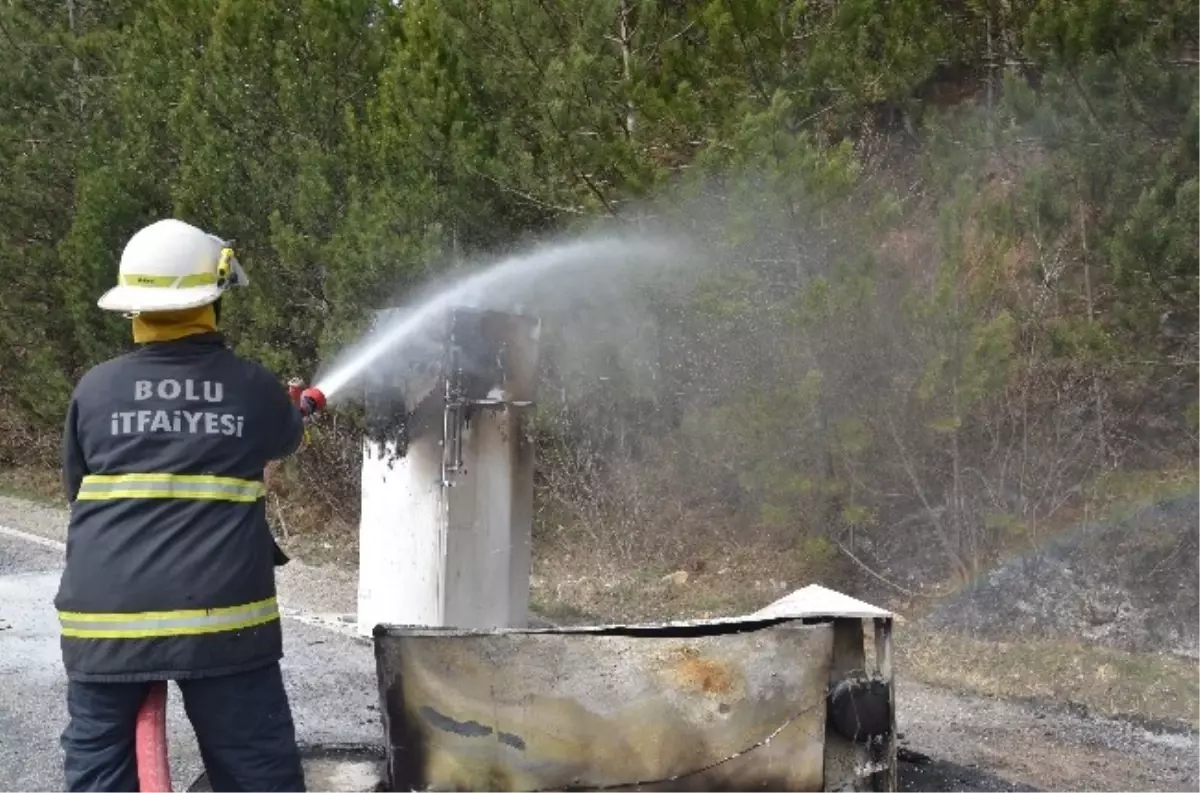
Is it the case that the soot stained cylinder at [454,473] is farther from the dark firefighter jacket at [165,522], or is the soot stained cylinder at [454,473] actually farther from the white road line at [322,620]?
the dark firefighter jacket at [165,522]

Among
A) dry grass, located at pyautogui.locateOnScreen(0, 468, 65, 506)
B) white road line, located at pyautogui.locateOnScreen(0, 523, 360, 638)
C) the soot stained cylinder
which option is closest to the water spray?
the soot stained cylinder

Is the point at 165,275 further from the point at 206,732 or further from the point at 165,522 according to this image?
the point at 206,732

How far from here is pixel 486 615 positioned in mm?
5875

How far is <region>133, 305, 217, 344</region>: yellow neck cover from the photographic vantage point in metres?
2.98

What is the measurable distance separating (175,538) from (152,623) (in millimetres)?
200

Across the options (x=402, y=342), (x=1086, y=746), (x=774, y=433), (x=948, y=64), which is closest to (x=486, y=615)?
(x=402, y=342)

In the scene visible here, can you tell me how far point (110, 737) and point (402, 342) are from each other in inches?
121

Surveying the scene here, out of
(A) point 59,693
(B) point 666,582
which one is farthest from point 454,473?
(B) point 666,582

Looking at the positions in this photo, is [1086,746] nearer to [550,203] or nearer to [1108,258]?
[1108,258]

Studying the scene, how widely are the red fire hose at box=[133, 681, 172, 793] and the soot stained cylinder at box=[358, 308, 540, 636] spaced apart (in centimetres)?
261

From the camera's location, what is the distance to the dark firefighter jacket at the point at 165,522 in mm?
2830

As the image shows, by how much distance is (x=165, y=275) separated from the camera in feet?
9.73

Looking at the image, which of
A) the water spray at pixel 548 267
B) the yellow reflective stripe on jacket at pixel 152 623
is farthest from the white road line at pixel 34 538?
the yellow reflective stripe on jacket at pixel 152 623

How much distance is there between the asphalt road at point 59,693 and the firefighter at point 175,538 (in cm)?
144
